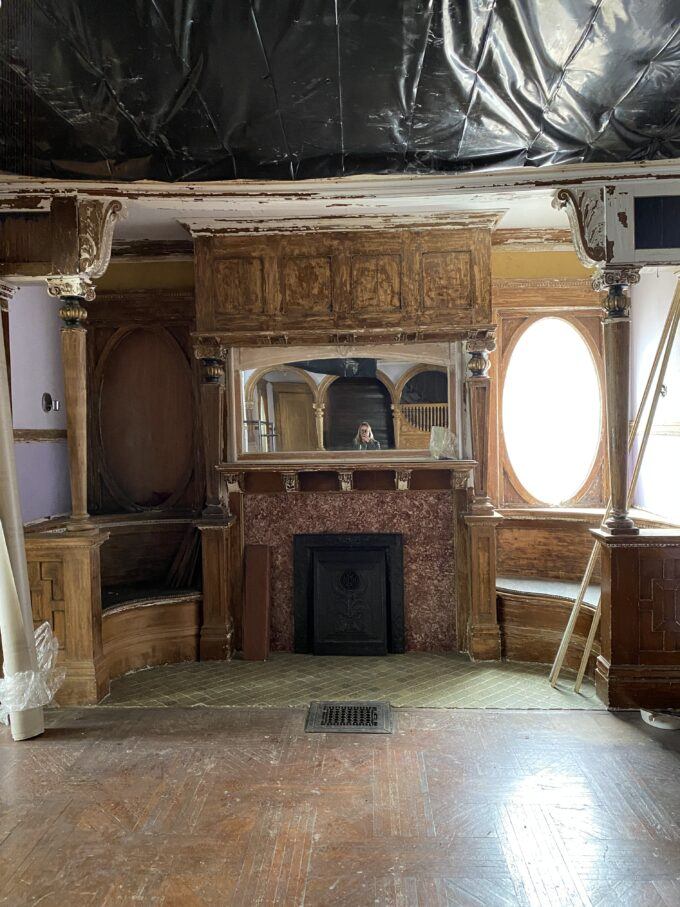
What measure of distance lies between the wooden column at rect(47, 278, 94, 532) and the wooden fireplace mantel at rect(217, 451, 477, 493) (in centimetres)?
114

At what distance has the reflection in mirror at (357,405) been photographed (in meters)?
5.26

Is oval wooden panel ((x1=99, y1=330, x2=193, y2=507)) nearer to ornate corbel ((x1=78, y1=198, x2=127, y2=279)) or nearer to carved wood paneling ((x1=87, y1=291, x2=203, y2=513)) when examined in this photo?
carved wood paneling ((x1=87, y1=291, x2=203, y2=513))

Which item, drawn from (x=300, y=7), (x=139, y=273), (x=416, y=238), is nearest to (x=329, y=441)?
(x=416, y=238)

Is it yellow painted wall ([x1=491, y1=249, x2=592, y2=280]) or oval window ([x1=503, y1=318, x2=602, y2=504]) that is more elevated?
yellow painted wall ([x1=491, y1=249, x2=592, y2=280])

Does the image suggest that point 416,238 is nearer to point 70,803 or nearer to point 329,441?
point 329,441

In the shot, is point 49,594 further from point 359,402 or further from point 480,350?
point 480,350

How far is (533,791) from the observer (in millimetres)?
3201

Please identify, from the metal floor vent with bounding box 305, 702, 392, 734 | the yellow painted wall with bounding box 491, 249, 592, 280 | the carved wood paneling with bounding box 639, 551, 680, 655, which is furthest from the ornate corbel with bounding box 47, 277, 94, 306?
the carved wood paneling with bounding box 639, 551, 680, 655

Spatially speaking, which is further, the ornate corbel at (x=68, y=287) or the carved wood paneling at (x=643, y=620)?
the ornate corbel at (x=68, y=287)

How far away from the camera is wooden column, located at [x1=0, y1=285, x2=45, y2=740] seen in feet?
12.6

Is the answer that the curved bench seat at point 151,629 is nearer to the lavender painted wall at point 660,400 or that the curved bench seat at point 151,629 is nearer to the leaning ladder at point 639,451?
the leaning ladder at point 639,451

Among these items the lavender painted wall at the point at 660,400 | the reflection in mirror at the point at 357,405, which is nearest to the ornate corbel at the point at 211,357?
the reflection in mirror at the point at 357,405

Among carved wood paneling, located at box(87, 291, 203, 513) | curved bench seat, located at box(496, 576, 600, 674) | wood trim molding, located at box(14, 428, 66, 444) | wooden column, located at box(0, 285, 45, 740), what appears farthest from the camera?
carved wood paneling, located at box(87, 291, 203, 513)

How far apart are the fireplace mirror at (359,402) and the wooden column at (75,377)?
133 cm
